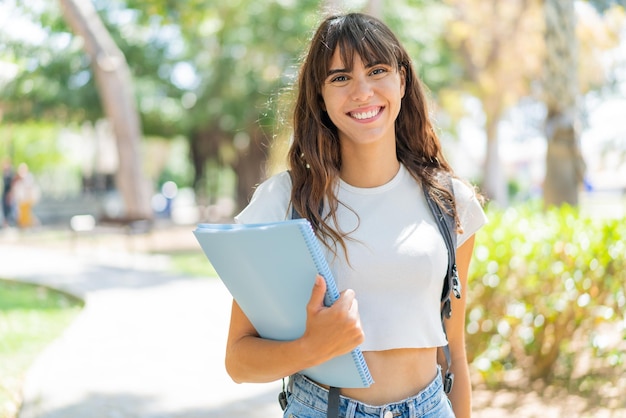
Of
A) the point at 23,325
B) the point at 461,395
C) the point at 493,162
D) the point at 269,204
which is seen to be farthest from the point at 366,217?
the point at 493,162

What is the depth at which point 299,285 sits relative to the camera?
167cm

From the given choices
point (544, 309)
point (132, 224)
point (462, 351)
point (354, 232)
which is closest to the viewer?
point (354, 232)

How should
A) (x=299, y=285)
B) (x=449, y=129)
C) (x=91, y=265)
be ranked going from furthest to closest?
(x=449, y=129), (x=91, y=265), (x=299, y=285)

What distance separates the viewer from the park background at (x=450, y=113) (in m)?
5.37

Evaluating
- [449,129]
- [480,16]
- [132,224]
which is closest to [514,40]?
[480,16]

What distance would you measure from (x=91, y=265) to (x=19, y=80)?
1110cm

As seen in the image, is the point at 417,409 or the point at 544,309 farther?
the point at 544,309

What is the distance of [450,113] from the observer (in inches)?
1020

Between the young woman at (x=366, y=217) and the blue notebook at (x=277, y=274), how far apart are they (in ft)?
0.20

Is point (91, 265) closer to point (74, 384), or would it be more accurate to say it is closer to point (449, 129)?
point (74, 384)

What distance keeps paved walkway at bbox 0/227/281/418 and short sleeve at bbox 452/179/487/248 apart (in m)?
3.20

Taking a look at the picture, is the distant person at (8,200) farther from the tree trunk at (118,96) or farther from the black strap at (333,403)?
the black strap at (333,403)

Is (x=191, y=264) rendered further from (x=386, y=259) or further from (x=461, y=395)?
(x=386, y=259)

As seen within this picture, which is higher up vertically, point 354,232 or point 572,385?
point 572,385
